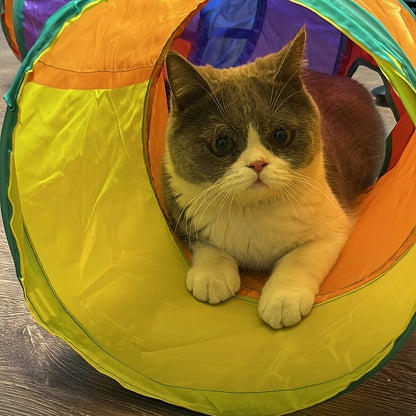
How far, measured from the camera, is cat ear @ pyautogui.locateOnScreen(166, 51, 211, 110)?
3.95 ft

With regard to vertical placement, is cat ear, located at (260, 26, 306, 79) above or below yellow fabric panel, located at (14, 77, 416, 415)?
above

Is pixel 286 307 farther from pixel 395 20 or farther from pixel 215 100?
pixel 395 20

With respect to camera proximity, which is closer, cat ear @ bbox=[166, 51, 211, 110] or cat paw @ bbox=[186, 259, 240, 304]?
cat ear @ bbox=[166, 51, 211, 110]

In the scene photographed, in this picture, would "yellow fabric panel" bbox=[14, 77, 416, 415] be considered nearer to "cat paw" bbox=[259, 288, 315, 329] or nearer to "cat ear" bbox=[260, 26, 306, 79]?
"cat paw" bbox=[259, 288, 315, 329]

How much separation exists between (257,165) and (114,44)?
621 millimetres

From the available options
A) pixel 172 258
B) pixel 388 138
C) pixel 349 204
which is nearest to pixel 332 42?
pixel 388 138

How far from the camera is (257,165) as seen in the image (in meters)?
1.17

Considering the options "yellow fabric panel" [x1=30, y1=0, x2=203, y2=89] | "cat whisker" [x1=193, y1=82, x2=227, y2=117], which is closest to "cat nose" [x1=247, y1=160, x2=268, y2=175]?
"cat whisker" [x1=193, y1=82, x2=227, y2=117]

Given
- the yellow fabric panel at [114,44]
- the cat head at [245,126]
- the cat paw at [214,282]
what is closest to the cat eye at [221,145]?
the cat head at [245,126]

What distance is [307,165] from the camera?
4.27 feet

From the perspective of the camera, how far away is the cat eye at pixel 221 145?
123 centimetres

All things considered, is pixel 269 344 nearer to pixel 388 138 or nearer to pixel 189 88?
pixel 189 88

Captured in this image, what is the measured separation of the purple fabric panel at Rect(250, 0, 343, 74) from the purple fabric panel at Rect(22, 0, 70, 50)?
2.66ft

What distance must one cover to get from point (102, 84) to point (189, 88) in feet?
1.19
